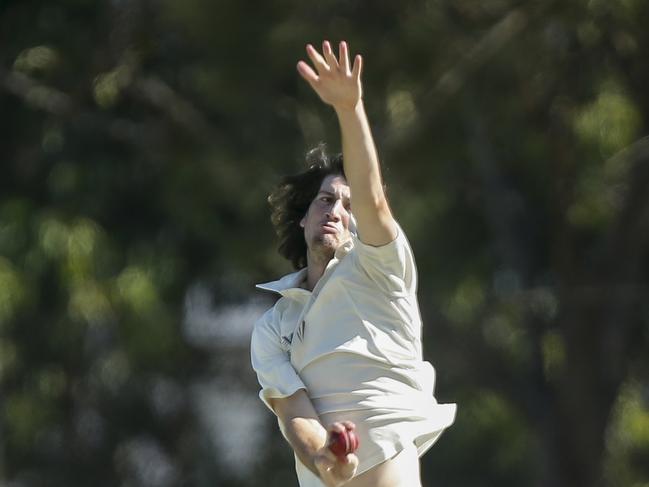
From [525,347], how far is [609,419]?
4.15 ft

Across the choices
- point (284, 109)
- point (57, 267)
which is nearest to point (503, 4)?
point (284, 109)

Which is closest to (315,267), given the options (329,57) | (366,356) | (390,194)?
(366,356)

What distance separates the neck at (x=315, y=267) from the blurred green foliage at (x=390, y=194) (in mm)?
8381

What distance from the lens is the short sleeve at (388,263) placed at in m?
4.18

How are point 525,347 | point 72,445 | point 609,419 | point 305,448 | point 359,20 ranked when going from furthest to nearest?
point 72,445 → point 525,347 → point 609,419 → point 359,20 → point 305,448

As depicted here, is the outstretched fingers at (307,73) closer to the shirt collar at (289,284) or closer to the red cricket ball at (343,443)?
the shirt collar at (289,284)

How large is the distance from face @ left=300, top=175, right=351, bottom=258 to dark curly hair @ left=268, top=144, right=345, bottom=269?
0.34 feet

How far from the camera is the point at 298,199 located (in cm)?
468

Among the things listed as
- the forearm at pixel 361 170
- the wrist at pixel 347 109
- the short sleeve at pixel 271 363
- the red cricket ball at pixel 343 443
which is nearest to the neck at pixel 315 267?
the short sleeve at pixel 271 363

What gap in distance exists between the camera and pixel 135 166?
16.1 metres

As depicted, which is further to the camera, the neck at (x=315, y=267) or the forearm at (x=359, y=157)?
the neck at (x=315, y=267)

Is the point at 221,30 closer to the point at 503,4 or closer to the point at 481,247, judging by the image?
the point at 503,4

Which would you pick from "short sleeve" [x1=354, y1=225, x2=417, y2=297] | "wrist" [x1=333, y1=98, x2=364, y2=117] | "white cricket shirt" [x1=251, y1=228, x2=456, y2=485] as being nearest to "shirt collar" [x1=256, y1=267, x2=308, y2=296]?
"white cricket shirt" [x1=251, y1=228, x2=456, y2=485]

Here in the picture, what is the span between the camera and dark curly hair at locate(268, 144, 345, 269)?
4641 mm
